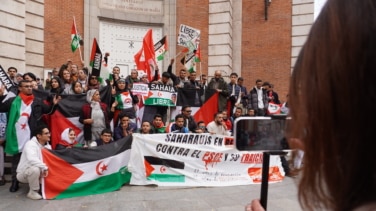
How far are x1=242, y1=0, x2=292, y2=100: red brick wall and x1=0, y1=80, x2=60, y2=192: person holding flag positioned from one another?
1231 cm

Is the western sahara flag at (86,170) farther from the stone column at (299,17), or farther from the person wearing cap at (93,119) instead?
the stone column at (299,17)

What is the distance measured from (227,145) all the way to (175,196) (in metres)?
2.14

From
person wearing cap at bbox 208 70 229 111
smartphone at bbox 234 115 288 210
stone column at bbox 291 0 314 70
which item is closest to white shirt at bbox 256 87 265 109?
person wearing cap at bbox 208 70 229 111

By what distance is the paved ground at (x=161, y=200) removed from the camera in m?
6.22

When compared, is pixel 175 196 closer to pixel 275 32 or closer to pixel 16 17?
pixel 16 17

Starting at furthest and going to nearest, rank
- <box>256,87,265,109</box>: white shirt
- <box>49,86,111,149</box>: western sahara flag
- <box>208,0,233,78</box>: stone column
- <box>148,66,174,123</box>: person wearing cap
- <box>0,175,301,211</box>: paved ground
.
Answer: <box>208,0,233,78</box>: stone column, <box>256,87,265,109</box>: white shirt, <box>148,66,174,123</box>: person wearing cap, <box>49,86,111,149</box>: western sahara flag, <box>0,175,301,211</box>: paved ground

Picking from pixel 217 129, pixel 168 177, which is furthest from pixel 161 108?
pixel 168 177

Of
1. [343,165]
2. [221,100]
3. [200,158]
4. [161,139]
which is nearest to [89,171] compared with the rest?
[161,139]

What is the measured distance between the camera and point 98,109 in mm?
8836

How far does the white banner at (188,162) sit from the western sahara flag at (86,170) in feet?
0.85

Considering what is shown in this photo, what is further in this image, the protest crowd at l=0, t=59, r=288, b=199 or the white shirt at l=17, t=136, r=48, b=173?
the protest crowd at l=0, t=59, r=288, b=199

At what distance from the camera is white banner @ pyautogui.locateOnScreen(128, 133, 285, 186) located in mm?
7773

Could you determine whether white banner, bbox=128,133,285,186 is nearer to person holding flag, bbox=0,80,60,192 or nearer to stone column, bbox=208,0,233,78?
person holding flag, bbox=0,80,60,192

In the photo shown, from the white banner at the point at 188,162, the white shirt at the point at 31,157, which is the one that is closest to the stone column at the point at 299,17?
the white banner at the point at 188,162
